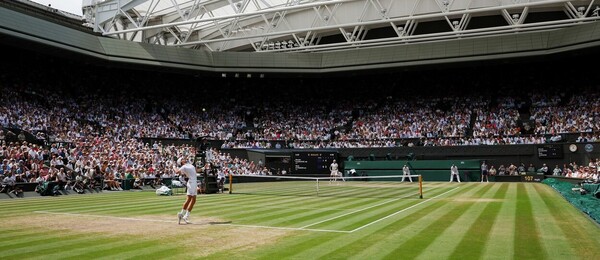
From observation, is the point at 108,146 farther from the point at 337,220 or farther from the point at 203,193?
the point at 337,220

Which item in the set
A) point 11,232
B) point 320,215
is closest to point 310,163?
point 320,215

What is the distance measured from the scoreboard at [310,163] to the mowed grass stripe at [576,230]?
28.9 meters

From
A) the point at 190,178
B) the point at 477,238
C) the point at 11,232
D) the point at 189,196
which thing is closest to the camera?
the point at 477,238

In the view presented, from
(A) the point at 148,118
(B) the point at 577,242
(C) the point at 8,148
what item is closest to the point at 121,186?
(C) the point at 8,148

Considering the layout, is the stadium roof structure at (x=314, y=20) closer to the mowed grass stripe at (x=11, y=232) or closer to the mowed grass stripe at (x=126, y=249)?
the mowed grass stripe at (x=11, y=232)

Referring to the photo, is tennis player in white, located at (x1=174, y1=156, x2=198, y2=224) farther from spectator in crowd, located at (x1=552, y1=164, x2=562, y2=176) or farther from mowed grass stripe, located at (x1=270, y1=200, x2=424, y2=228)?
spectator in crowd, located at (x1=552, y1=164, x2=562, y2=176)

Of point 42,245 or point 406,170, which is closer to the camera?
point 42,245

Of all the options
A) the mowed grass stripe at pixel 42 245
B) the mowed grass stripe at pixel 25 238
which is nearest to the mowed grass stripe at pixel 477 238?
the mowed grass stripe at pixel 42 245

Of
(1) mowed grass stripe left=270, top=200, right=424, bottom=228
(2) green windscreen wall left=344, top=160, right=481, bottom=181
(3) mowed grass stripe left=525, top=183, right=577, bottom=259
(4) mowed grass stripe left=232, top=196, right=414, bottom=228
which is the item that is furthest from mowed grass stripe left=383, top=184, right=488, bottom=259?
(2) green windscreen wall left=344, top=160, right=481, bottom=181

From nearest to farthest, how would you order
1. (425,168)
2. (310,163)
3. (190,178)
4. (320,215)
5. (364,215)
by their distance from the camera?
(190,178), (364,215), (320,215), (425,168), (310,163)

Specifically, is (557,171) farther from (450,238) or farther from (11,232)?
(11,232)

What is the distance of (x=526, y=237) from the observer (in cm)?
1047

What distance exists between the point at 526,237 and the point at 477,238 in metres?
1.18

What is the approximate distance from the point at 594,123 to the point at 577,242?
34789mm
